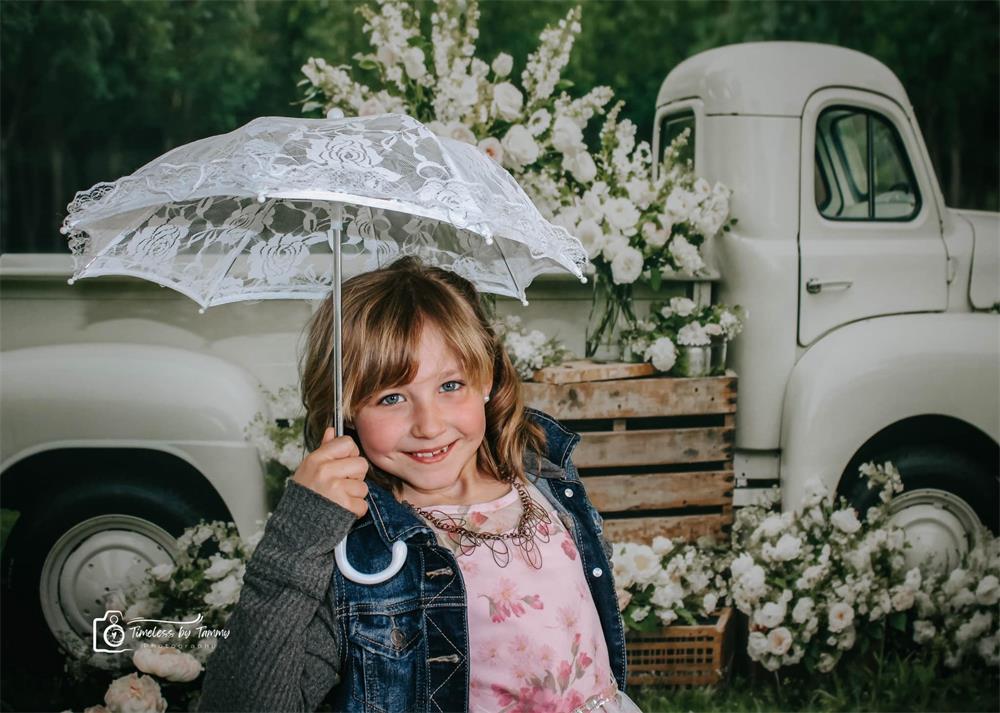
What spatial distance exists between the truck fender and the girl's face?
1.40 m

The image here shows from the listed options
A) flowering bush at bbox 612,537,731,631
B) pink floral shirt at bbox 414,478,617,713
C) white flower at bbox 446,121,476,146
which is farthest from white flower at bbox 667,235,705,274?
pink floral shirt at bbox 414,478,617,713

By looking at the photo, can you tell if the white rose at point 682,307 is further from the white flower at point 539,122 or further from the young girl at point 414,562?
the young girl at point 414,562

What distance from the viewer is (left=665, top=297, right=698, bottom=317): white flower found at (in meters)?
2.72

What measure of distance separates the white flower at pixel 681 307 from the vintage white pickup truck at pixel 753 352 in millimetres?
165

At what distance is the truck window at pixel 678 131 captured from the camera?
9.24ft

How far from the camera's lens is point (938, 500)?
2.92 meters

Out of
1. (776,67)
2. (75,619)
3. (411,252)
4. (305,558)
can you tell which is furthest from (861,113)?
(75,619)

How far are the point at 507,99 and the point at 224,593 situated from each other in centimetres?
171

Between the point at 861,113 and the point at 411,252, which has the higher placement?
the point at 861,113

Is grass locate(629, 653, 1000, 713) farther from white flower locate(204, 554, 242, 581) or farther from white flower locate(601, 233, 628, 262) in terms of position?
white flower locate(204, 554, 242, 581)

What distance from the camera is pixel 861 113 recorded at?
285cm

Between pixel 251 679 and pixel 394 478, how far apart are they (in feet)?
1.69

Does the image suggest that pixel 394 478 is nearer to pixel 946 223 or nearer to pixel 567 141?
pixel 567 141

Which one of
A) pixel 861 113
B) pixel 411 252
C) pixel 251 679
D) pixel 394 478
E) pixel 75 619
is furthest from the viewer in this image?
pixel 861 113
